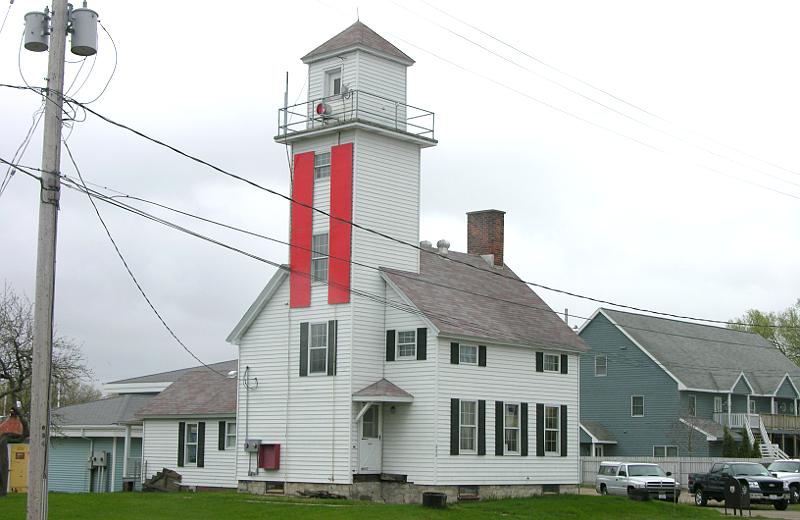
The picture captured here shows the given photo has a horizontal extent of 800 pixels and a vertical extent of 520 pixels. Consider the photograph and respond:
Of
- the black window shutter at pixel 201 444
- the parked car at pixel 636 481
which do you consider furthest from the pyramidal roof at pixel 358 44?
the parked car at pixel 636 481

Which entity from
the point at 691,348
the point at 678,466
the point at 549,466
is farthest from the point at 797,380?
the point at 549,466

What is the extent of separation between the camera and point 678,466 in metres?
52.2

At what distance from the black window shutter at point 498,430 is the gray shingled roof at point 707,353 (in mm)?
24771

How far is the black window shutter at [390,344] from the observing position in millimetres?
36062

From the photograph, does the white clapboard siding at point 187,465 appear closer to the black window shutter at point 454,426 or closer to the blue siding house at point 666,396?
the black window shutter at point 454,426

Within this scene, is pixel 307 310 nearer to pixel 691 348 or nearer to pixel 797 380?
pixel 691 348

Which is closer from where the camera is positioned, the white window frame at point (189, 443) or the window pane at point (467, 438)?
the window pane at point (467, 438)

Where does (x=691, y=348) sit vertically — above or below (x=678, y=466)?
above

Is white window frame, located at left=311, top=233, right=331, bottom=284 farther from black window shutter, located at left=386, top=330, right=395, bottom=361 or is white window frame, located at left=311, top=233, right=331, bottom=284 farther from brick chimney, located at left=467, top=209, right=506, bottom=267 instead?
brick chimney, located at left=467, top=209, right=506, bottom=267

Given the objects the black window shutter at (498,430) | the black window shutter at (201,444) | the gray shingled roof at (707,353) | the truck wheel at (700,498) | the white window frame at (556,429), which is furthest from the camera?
the gray shingled roof at (707,353)

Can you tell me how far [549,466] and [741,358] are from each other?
1318 inches

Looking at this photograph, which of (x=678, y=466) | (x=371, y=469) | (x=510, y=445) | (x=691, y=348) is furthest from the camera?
(x=691, y=348)

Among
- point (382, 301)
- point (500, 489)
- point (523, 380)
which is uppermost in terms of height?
point (382, 301)

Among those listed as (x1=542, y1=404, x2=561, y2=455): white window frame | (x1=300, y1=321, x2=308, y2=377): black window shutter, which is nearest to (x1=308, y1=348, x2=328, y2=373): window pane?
(x1=300, y1=321, x2=308, y2=377): black window shutter
